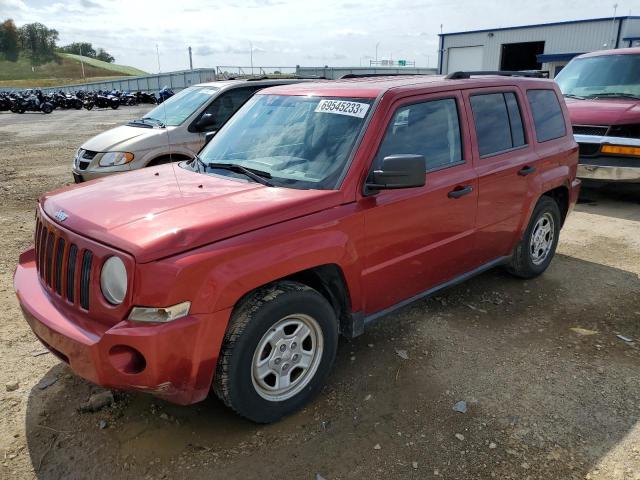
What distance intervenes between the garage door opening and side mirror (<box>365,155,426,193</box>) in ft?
125

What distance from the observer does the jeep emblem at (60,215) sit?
2936mm

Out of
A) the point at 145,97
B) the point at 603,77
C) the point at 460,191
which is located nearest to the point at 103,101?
the point at 145,97

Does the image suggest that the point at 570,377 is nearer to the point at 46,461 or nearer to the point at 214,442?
the point at 214,442

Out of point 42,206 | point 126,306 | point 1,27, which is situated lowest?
point 126,306

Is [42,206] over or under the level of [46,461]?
over

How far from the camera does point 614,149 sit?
24.5 ft

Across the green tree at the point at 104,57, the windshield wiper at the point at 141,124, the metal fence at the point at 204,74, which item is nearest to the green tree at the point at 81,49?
the green tree at the point at 104,57

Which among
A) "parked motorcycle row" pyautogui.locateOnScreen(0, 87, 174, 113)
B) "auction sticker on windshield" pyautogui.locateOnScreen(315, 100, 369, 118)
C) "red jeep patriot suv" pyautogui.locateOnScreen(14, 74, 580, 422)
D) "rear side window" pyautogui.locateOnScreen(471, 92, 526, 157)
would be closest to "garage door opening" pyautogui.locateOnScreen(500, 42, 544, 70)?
"parked motorcycle row" pyautogui.locateOnScreen(0, 87, 174, 113)

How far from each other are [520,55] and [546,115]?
125 ft

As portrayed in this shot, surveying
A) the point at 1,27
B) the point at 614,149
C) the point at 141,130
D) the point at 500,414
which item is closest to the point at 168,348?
the point at 500,414

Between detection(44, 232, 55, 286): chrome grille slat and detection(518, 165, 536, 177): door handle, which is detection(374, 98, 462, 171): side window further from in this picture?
detection(44, 232, 55, 286): chrome grille slat

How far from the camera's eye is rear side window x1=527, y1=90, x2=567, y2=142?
4664 mm

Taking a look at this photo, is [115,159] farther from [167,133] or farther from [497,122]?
[497,122]

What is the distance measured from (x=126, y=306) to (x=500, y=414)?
2.21 metres
